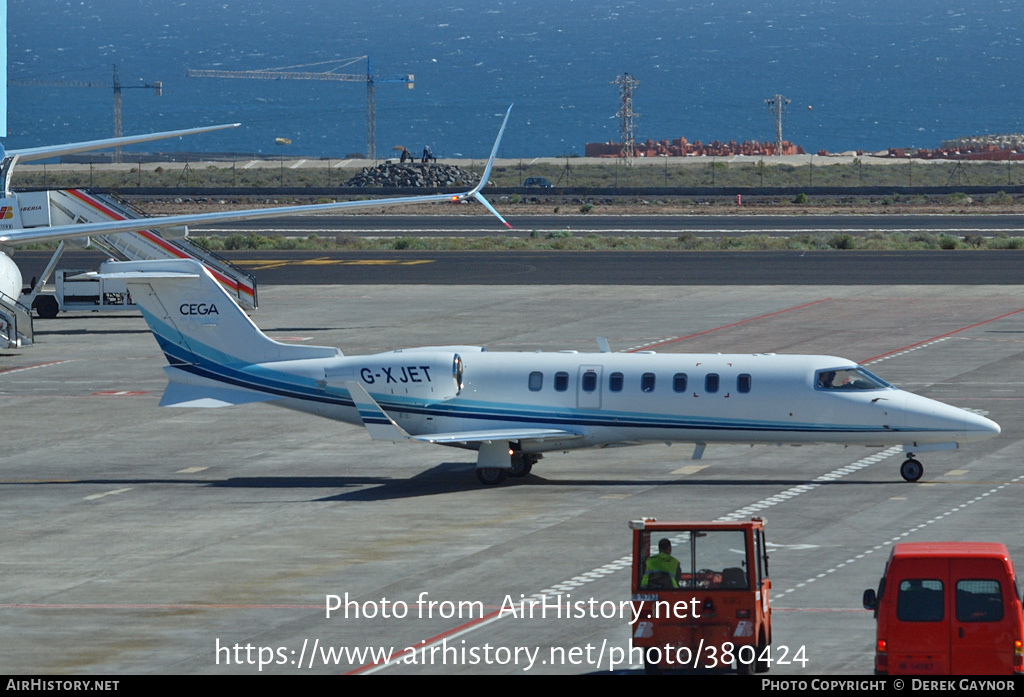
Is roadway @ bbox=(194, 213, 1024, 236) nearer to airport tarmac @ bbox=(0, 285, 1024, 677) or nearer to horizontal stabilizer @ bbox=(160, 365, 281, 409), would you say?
airport tarmac @ bbox=(0, 285, 1024, 677)

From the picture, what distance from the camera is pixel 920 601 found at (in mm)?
18250

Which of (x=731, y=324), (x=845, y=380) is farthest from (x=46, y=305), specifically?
(x=845, y=380)

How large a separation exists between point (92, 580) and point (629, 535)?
33.1 feet

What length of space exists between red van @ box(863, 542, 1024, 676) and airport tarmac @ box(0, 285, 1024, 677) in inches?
84.2

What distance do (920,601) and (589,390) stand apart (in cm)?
1732

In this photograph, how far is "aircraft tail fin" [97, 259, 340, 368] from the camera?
37000mm

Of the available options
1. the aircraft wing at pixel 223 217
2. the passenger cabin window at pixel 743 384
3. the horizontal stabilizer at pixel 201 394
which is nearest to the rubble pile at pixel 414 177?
the aircraft wing at pixel 223 217

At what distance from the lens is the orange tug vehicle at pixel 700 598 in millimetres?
19188

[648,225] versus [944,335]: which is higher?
Answer: [648,225]

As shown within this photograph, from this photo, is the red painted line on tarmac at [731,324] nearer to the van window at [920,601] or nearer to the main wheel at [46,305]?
the main wheel at [46,305]

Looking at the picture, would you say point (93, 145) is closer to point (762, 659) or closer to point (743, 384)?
point (743, 384)

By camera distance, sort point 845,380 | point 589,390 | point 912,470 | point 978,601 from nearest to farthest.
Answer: point 978,601 → point 912,470 → point 845,380 → point 589,390

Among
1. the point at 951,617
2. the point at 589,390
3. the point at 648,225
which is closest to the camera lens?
the point at 951,617

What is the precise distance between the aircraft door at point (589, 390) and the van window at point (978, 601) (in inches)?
678
